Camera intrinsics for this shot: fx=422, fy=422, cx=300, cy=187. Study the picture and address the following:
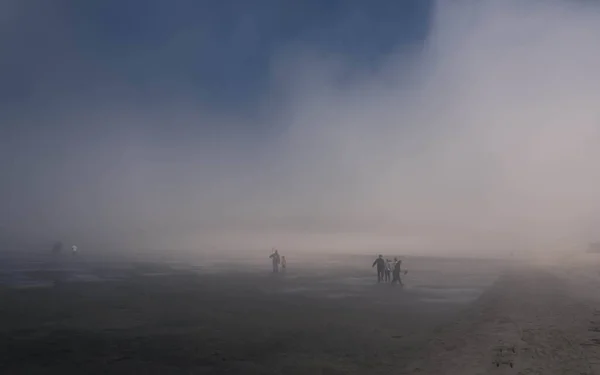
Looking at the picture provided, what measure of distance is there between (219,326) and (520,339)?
12.6 m

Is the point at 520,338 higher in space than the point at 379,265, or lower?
lower

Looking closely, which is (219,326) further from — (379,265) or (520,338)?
(379,265)

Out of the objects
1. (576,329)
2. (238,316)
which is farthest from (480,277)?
(238,316)

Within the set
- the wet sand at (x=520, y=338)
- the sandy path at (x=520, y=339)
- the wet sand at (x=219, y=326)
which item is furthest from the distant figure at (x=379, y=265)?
the sandy path at (x=520, y=339)

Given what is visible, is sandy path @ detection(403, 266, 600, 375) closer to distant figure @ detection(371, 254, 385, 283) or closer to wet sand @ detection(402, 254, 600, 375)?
wet sand @ detection(402, 254, 600, 375)

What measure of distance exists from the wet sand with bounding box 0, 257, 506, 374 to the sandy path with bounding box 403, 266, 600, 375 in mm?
878

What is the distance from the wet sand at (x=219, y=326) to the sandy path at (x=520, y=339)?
878 mm

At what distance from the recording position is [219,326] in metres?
18.8

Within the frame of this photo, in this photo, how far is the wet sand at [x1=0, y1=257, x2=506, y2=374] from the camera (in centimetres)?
1342

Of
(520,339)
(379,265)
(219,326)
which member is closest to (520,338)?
(520,339)

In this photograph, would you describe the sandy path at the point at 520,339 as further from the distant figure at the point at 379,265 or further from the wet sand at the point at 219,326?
the distant figure at the point at 379,265

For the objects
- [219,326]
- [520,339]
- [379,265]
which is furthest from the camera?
[379,265]

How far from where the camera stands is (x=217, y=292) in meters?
29.5

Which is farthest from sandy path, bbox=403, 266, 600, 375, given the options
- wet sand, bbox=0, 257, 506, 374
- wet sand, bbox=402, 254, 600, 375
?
wet sand, bbox=0, 257, 506, 374
